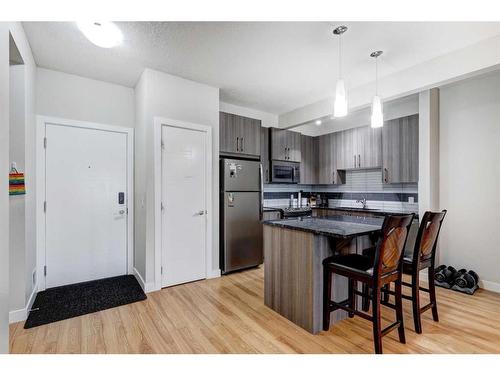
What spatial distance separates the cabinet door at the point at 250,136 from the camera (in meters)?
4.04

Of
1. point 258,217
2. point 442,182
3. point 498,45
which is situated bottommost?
point 258,217

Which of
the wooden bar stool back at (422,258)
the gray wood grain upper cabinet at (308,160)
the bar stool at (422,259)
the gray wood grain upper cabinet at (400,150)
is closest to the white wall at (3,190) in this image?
the bar stool at (422,259)

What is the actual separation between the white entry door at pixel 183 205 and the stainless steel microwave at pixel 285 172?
1.53 m

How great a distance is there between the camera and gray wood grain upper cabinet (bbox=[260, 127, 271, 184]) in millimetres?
4383

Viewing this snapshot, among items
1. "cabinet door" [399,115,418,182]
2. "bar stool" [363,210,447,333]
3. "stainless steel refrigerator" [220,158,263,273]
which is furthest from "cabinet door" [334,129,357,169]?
"bar stool" [363,210,447,333]

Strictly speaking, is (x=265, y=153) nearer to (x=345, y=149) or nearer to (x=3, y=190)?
(x=345, y=149)

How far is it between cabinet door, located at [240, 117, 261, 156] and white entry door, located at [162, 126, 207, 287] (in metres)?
0.83

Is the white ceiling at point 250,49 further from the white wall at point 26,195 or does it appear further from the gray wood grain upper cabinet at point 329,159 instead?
the gray wood grain upper cabinet at point 329,159

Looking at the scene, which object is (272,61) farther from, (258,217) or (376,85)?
(258,217)

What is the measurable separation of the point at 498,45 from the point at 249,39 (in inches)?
88.1

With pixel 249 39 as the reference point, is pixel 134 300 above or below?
below
